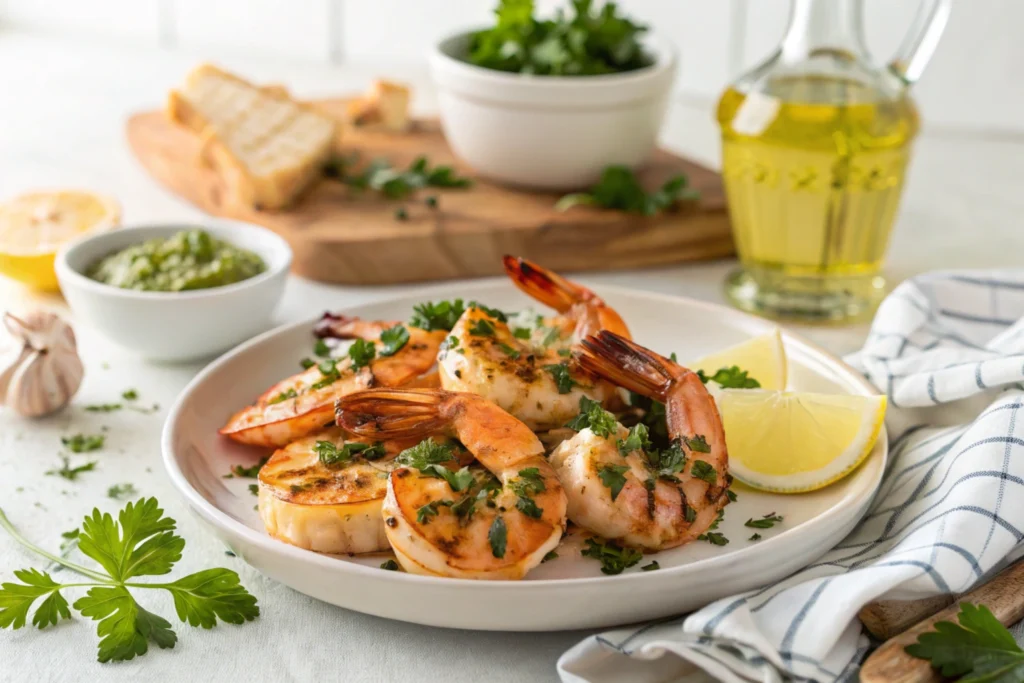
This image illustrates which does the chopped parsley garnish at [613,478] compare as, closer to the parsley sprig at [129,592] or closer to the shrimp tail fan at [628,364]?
the shrimp tail fan at [628,364]

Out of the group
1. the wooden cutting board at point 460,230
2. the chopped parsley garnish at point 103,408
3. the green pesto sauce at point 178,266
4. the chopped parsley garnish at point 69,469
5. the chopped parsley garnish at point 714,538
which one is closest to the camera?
the chopped parsley garnish at point 714,538

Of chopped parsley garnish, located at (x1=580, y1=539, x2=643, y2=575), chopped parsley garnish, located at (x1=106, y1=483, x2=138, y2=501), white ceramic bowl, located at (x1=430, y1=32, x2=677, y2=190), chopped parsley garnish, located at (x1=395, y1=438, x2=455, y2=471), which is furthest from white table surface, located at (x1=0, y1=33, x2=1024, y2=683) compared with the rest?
white ceramic bowl, located at (x1=430, y1=32, x2=677, y2=190)

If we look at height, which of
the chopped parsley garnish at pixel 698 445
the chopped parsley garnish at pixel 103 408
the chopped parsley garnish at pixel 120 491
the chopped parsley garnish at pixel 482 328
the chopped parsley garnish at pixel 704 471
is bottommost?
the chopped parsley garnish at pixel 103 408

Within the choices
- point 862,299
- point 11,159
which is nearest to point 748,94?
point 862,299

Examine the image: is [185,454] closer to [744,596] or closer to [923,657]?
[744,596]

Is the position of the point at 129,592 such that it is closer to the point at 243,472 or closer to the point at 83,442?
the point at 243,472

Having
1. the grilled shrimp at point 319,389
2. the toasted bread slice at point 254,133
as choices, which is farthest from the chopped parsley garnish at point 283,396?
the toasted bread slice at point 254,133

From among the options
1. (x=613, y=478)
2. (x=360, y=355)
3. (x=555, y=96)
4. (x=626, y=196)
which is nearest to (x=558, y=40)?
(x=555, y=96)
